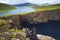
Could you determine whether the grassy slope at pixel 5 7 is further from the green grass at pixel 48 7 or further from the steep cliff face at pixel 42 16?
the green grass at pixel 48 7

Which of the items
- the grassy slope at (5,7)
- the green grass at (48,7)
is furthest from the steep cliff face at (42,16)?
the grassy slope at (5,7)

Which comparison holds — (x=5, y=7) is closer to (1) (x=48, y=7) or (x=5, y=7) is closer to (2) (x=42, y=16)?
(2) (x=42, y=16)

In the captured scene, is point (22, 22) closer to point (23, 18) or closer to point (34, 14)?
point (23, 18)

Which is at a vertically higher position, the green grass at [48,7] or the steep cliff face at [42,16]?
the green grass at [48,7]

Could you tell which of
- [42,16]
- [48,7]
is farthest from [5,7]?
[48,7]

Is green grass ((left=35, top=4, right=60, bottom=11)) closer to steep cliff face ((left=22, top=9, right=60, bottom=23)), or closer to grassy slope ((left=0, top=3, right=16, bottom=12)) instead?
steep cliff face ((left=22, top=9, right=60, bottom=23))

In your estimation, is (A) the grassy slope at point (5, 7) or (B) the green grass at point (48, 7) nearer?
(A) the grassy slope at point (5, 7)

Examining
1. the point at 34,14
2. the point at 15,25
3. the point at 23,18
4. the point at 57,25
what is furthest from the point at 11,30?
the point at 57,25

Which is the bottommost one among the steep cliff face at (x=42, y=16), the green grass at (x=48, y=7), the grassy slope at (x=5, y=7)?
the steep cliff face at (x=42, y=16)

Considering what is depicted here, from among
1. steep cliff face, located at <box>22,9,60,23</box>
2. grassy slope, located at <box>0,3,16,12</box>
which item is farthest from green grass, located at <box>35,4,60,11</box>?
grassy slope, located at <box>0,3,16,12</box>
